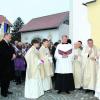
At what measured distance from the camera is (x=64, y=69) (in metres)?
10.0

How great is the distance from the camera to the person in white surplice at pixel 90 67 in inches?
400

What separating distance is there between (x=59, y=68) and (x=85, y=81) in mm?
995

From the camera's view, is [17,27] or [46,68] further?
[17,27]

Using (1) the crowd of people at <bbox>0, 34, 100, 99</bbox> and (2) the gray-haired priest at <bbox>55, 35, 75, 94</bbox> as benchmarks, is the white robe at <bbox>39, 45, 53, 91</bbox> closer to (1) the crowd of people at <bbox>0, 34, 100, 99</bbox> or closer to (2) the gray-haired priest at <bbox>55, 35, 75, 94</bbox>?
(1) the crowd of people at <bbox>0, 34, 100, 99</bbox>

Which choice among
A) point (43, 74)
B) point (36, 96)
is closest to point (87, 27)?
point (43, 74)

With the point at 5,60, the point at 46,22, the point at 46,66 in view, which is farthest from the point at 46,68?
the point at 46,22

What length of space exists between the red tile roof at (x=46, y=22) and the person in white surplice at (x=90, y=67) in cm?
3295

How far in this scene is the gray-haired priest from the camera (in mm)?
10023

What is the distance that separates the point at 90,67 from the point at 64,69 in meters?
0.86

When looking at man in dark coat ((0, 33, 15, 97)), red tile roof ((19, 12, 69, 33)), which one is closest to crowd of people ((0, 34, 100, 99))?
man in dark coat ((0, 33, 15, 97))

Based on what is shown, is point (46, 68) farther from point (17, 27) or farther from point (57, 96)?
point (17, 27)

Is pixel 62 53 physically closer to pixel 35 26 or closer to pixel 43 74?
pixel 43 74

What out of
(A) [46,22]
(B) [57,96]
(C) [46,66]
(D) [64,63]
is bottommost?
(B) [57,96]

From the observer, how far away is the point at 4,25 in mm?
10594
